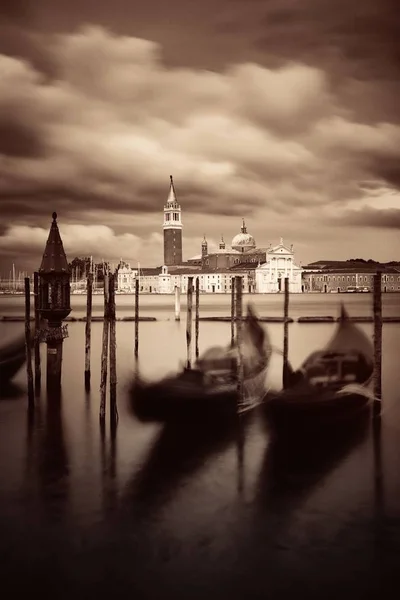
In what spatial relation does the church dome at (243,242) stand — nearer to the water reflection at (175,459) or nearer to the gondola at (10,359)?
the gondola at (10,359)

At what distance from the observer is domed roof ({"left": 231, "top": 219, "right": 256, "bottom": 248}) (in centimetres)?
6259

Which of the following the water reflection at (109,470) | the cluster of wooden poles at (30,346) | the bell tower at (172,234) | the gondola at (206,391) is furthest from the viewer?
the bell tower at (172,234)

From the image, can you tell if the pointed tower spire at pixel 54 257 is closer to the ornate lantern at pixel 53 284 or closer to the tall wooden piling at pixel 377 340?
the ornate lantern at pixel 53 284

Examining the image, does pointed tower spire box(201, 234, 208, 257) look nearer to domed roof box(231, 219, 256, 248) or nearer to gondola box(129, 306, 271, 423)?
domed roof box(231, 219, 256, 248)

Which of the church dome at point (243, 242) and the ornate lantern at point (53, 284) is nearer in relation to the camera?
the ornate lantern at point (53, 284)

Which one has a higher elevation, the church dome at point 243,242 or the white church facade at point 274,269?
the church dome at point 243,242

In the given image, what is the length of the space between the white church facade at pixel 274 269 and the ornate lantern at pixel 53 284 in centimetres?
4937

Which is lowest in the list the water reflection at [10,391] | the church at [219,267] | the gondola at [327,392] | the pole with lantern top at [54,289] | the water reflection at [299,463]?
the water reflection at [299,463]

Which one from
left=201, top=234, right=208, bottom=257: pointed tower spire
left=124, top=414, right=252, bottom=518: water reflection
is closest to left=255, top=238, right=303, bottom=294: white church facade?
left=201, top=234, right=208, bottom=257: pointed tower spire

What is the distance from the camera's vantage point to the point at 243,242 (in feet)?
205

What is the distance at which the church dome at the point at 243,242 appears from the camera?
Result: 62.6m

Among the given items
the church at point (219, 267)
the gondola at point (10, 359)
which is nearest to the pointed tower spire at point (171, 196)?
the church at point (219, 267)

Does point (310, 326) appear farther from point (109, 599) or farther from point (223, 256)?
point (223, 256)

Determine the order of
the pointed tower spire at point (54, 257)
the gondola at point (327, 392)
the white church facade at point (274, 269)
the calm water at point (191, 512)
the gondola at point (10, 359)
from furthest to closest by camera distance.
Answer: the white church facade at point (274, 269), the gondola at point (10, 359), the pointed tower spire at point (54, 257), the gondola at point (327, 392), the calm water at point (191, 512)
